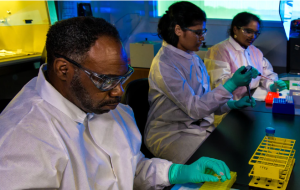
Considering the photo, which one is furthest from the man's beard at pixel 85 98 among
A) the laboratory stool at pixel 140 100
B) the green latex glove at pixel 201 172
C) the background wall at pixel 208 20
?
the background wall at pixel 208 20

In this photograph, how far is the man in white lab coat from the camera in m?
0.80

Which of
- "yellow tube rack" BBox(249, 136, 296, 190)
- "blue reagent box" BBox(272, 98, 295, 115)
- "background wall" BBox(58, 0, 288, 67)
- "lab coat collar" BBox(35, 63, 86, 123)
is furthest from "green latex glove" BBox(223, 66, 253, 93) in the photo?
"background wall" BBox(58, 0, 288, 67)

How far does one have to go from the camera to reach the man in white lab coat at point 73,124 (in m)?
0.80

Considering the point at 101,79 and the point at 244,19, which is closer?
the point at 101,79

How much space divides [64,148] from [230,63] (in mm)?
1931

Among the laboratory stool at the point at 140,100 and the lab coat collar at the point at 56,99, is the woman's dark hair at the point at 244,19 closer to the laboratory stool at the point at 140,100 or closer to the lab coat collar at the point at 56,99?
the laboratory stool at the point at 140,100

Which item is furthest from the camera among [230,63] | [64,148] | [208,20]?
[208,20]

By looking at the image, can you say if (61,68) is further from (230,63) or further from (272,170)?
(230,63)

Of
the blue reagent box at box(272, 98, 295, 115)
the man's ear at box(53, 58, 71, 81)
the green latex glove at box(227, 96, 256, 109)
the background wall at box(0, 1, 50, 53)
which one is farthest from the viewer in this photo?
the background wall at box(0, 1, 50, 53)

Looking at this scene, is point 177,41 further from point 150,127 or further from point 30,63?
point 30,63

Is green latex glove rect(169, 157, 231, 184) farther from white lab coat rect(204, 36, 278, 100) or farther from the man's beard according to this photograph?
white lab coat rect(204, 36, 278, 100)

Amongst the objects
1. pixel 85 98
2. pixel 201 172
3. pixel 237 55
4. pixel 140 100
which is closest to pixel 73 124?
pixel 85 98

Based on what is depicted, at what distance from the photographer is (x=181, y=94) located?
1.71m

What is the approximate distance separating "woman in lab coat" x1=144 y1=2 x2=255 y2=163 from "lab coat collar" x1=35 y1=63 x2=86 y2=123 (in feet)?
2.65
